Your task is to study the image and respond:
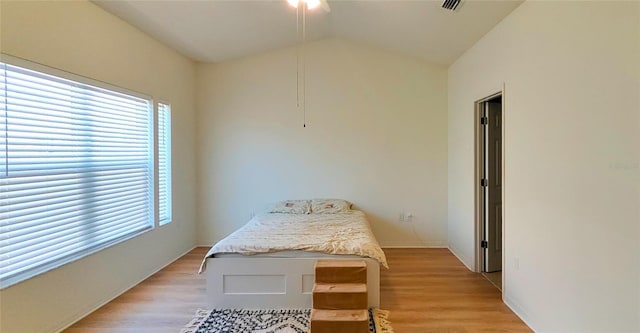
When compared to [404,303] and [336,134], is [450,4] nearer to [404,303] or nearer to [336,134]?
[336,134]

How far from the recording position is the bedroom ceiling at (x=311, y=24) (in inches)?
127

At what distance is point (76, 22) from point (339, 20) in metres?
2.79

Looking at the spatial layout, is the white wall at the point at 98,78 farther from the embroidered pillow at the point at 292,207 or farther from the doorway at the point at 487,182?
the doorway at the point at 487,182

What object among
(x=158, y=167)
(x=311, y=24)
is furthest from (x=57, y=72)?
(x=311, y=24)

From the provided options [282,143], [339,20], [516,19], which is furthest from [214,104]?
[516,19]

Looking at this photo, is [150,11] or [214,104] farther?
[214,104]

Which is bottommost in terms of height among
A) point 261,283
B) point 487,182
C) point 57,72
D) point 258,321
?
point 258,321

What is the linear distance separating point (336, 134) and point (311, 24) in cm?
155

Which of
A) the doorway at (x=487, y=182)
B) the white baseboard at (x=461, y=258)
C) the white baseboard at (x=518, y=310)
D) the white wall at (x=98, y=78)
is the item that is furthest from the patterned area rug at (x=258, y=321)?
the doorway at (x=487, y=182)

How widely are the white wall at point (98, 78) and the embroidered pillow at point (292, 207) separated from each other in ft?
4.30

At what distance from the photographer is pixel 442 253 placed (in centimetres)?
463

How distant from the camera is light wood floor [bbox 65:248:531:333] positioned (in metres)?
2.67

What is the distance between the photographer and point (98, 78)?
10.0 feet

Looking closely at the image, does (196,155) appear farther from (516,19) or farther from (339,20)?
(516,19)
